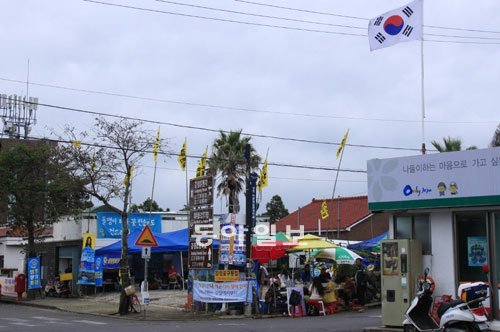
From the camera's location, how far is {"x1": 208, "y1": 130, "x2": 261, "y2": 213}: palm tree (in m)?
38.3

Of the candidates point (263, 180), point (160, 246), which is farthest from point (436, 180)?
point (160, 246)

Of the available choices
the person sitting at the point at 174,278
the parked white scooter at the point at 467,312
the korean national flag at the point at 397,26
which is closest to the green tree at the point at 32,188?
the person sitting at the point at 174,278

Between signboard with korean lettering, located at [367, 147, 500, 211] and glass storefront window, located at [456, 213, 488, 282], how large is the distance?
0.61m

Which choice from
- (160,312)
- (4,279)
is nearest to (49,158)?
(4,279)

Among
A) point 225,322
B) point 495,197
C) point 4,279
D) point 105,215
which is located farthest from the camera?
point 4,279

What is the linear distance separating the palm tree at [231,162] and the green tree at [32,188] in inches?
327

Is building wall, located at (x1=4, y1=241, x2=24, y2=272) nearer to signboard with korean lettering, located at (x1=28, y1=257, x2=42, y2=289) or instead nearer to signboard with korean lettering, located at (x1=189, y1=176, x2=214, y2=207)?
signboard with korean lettering, located at (x1=28, y1=257, x2=42, y2=289)

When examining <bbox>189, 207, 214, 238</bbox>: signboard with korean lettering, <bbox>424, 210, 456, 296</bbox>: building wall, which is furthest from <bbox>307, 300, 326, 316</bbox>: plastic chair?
<bbox>424, 210, 456, 296</bbox>: building wall

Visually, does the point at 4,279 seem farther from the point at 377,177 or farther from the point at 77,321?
the point at 377,177

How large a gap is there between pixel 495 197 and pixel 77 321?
1459 centimetres

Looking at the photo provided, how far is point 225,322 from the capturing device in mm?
20812

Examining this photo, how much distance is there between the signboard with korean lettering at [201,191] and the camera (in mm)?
24312

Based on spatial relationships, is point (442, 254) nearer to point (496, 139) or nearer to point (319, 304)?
point (319, 304)

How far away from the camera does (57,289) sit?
36.9m
